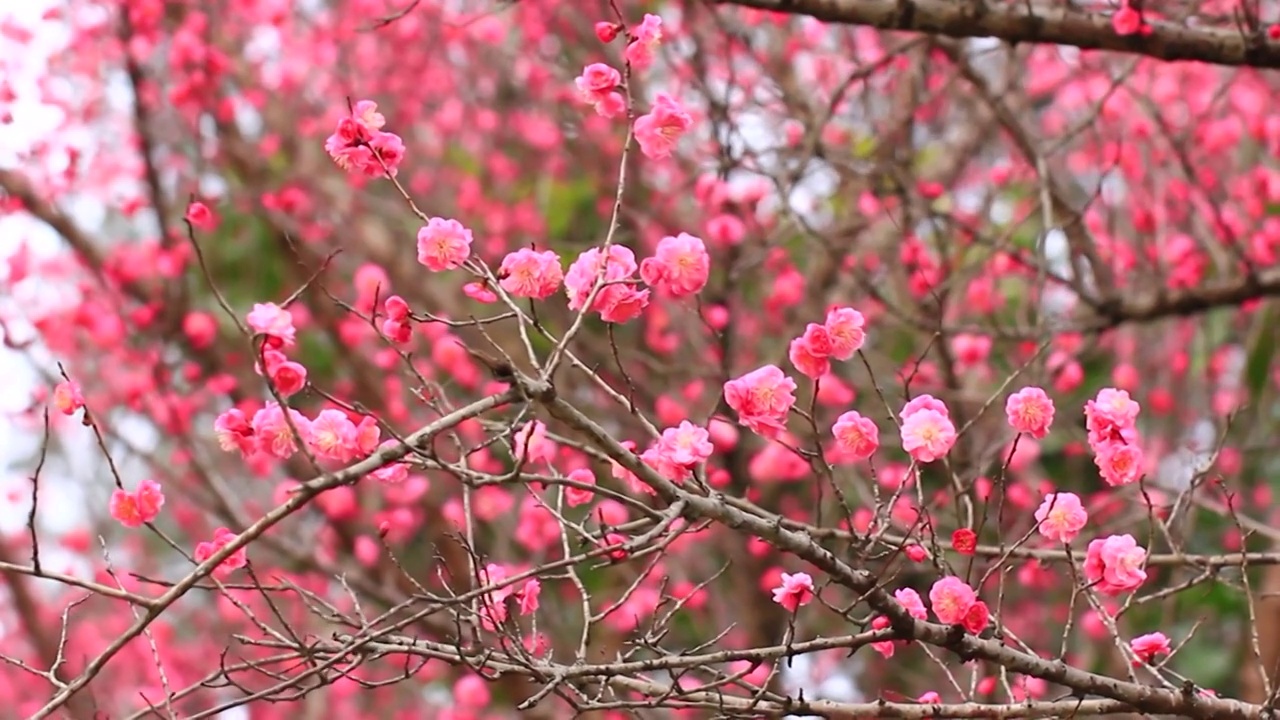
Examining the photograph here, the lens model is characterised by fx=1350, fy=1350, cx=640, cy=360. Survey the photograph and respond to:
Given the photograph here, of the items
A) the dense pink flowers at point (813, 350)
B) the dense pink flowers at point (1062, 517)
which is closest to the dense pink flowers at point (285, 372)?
the dense pink flowers at point (813, 350)

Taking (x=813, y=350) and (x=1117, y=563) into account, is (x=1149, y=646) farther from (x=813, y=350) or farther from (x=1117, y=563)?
(x=813, y=350)

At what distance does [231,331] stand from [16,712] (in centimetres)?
315

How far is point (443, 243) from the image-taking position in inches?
97.9

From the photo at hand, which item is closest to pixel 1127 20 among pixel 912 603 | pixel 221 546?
pixel 912 603

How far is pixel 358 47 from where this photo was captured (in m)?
8.45

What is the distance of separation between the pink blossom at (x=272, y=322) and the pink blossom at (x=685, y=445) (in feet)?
2.23

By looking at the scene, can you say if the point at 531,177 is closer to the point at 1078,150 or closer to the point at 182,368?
the point at 182,368

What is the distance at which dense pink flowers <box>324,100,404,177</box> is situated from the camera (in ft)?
8.36

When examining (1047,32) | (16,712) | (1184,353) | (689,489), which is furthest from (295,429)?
(16,712)

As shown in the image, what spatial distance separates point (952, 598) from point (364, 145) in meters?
1.37

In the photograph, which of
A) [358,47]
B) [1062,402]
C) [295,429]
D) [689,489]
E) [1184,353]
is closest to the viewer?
[295,429]

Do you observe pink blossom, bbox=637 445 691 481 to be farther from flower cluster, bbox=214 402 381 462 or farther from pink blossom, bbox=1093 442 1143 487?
pink blossom, bbox=1093 442 1143 487

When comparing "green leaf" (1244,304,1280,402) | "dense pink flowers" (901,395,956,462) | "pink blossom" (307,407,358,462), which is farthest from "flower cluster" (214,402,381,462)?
"green leaf" (1244,304,1280,402)

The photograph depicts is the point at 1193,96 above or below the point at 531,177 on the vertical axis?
below
